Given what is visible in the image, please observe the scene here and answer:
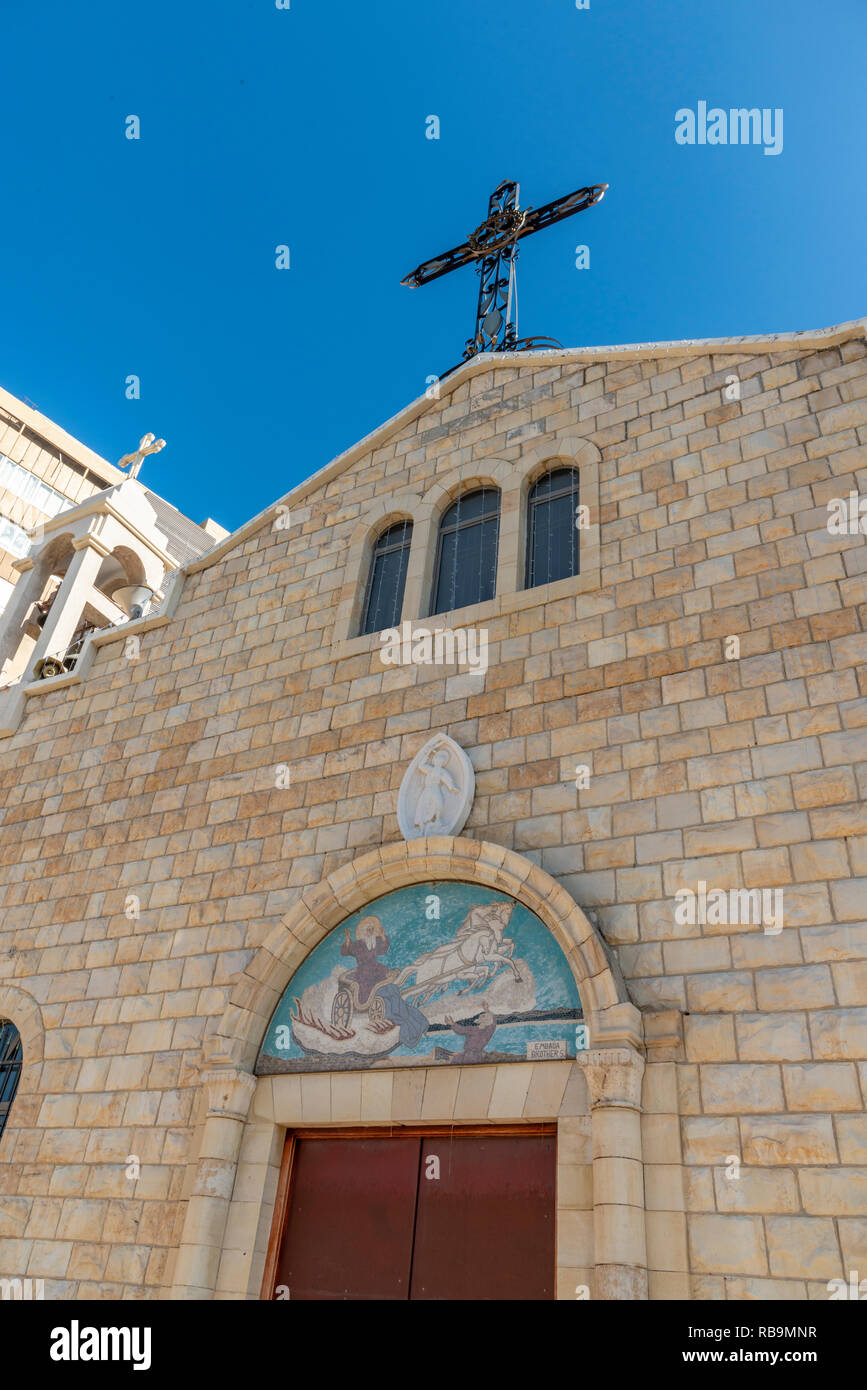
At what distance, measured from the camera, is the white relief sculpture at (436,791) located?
703 centimetres

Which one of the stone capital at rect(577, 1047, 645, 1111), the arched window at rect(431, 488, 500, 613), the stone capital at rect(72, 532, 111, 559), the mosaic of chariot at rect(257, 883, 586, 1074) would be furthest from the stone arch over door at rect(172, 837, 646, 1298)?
the stone capital at rect(72, 532, 111, 559)

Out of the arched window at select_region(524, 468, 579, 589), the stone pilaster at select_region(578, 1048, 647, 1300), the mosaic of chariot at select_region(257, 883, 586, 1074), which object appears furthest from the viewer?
the arched window at select_region(524, 468, 579, 589)

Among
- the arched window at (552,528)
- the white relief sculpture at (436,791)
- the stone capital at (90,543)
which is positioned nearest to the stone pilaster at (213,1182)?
the white relief sculpture at (436,791)

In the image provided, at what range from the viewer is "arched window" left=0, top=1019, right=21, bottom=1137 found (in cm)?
814

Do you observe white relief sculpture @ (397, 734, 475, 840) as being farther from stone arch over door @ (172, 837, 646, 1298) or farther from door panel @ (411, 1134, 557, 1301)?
A: door panel @ (411, 1134, 557, 1301)

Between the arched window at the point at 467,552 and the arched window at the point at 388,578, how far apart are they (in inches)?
15.2

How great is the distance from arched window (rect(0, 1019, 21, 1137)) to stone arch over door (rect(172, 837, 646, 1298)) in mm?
2489

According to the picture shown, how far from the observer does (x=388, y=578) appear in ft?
30.4

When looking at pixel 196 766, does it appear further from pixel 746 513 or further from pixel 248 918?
pixel 746 513

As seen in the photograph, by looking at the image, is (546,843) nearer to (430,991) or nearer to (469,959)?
(469,959)

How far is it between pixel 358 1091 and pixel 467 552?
4.87 meters

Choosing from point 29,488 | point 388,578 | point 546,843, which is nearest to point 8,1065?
point 546,843

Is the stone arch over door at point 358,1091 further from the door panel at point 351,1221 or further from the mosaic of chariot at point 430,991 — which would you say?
the door panel at point 351,1221
